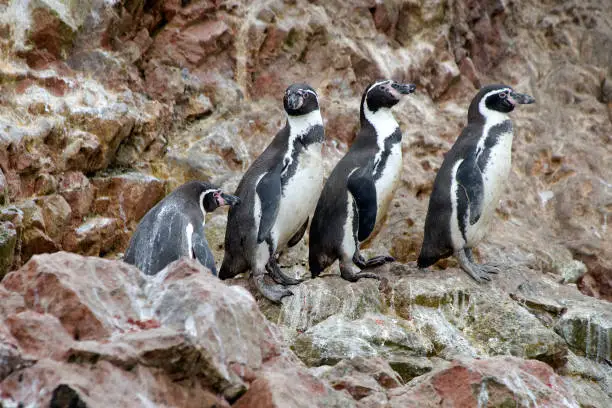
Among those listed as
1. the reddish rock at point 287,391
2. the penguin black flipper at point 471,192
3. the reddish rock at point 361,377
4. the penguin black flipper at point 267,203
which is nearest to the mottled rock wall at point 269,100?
the penguin black flipper at point 267,203

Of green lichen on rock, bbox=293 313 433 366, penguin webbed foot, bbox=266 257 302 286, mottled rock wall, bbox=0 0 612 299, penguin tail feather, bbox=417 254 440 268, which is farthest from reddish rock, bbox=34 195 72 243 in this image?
penguin tail feather, bbox=417 254 440 268

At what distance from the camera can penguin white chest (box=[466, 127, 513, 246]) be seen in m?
6.79

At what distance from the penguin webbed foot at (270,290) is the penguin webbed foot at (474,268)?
55.3 inches

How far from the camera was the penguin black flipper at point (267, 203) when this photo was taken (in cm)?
628

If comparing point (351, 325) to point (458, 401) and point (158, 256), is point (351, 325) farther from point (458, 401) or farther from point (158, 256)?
point (458, 401)

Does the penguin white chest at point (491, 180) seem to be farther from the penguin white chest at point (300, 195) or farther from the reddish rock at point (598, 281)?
the reddish rock at point (598, 281)

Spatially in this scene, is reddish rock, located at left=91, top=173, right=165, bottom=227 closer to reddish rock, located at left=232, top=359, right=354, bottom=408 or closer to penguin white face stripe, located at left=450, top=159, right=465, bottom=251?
penguin white face stripe, located at left=450, top=159, right=465, bottom=251

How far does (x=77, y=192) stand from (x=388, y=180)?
2468 millimetres

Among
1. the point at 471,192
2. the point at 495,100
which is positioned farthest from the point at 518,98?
the point at 471,192

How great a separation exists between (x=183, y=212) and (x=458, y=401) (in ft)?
8.31

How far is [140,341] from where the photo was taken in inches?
123

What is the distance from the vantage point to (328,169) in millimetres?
8703

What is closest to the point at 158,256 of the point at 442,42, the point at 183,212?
the point at 183,212

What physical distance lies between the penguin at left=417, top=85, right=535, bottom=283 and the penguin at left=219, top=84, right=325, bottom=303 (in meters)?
0.94
